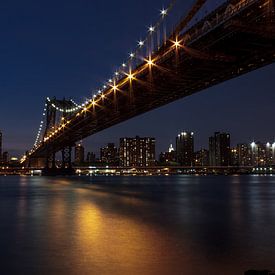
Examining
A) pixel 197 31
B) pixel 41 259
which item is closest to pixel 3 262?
pixel 41 259

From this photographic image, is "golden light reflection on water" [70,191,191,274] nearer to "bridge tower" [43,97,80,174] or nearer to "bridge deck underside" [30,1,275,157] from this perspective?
"bridge deck underside" [30,1,275,157]

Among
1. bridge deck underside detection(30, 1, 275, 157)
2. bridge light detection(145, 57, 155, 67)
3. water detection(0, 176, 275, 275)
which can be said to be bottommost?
water detection(0, 176, 275, 275)

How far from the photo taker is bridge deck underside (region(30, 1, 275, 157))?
24266 millimetres

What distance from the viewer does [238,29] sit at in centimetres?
2428

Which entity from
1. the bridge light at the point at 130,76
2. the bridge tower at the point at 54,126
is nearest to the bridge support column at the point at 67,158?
the bridge tower at the point at 54,126

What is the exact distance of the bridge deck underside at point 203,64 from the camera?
24.3 metres

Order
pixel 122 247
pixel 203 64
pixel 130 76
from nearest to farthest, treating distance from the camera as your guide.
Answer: pixel 122 247
pixel 203 64
pixel 130 76

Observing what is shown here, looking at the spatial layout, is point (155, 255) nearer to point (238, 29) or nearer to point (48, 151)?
point (238, 29)

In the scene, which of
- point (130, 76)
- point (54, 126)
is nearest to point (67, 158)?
point (54, 126)

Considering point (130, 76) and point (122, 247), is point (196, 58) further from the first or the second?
point (122, 247)

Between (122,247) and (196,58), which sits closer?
(122,247)

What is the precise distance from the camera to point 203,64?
33094mm

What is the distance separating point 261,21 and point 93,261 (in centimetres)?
1828

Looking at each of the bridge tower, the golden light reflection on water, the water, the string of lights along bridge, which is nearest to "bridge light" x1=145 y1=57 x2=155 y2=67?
the string of lights along bridge
